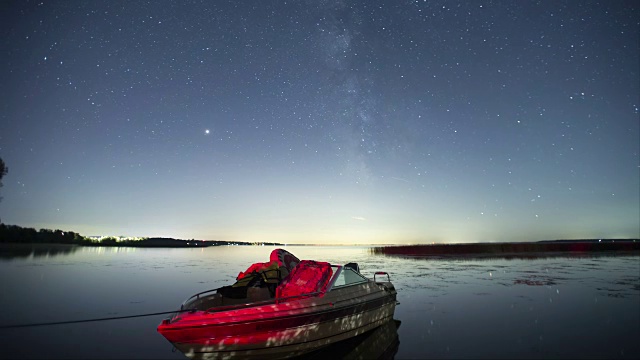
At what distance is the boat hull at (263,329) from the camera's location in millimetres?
5832

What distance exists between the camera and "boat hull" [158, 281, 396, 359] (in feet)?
19.1

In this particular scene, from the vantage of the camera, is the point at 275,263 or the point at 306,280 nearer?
the point at 306,280

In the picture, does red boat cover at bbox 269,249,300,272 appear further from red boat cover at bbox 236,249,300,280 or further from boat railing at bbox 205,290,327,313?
boat railing at bbox 205,290,327,313

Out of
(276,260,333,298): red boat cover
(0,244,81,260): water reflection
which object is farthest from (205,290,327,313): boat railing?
(0,244,81,260): water reflection

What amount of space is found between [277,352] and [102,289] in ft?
46.8

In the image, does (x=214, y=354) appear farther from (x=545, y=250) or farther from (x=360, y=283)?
(x=545, y=250)

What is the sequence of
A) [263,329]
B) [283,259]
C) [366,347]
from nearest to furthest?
[263,329], [366,347], [283,259]

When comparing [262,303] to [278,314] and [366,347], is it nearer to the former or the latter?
[278,314]

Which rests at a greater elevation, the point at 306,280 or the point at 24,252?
the point at 306,280

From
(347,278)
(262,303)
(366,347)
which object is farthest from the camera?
(347,278)

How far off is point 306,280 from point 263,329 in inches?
64.5

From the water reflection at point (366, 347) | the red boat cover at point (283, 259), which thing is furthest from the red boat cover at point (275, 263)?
the water reflection at point (366, 347)

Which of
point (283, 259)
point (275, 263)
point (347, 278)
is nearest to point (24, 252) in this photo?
point (283, 259)

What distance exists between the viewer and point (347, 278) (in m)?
8.53
